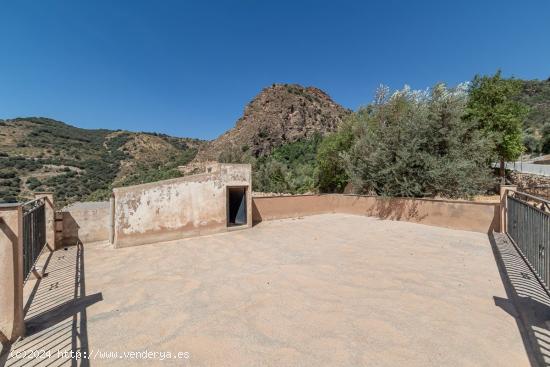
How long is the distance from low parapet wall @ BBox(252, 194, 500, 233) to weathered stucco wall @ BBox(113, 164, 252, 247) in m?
3.15

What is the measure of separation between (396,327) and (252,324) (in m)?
1.89

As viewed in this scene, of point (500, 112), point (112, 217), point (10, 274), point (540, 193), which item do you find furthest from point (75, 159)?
point (500, 112)

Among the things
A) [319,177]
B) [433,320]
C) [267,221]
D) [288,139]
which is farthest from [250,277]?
[288,139]

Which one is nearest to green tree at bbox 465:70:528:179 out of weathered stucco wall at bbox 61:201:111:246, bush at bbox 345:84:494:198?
bush at bbox 345:84:494:198

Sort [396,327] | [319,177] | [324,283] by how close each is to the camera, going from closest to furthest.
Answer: [396,327] < [324,283] < [319,177]

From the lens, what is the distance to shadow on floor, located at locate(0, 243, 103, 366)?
119 inches

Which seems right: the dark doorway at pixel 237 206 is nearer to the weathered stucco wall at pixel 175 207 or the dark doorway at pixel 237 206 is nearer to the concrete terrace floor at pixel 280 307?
the weathered stucco wall at pixel 175 207

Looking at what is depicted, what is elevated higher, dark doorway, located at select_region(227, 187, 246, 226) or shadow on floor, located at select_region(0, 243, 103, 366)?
dark doorway, located at select_region(227, 187, 246, 226)

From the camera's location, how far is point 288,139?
2163 inches

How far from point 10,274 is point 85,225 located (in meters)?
5.99

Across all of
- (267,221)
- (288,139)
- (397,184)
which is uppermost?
(288,139)

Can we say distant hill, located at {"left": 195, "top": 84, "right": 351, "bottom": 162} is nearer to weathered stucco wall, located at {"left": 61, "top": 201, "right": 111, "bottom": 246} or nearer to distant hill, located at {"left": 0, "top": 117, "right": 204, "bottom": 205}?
distant hill, located at {"left": 0, "top": 117, "right": 204, "bottom": 205}

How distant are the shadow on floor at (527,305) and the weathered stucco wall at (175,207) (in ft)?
26.2

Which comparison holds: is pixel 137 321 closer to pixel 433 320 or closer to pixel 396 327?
pixel 396 327
